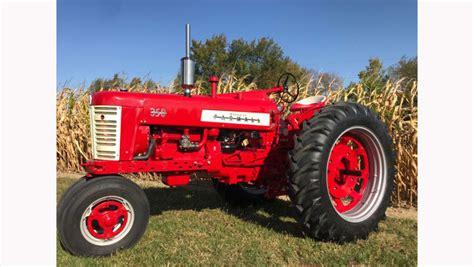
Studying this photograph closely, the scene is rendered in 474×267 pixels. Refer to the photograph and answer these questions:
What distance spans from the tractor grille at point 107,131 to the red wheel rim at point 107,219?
16.8 inches

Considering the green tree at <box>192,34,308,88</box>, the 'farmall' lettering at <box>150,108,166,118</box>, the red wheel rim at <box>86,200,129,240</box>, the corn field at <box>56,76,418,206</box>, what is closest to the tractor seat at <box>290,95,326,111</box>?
the corn field at <box>56,76,418,206</box>

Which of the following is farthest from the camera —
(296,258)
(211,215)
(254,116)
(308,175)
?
(211,215)

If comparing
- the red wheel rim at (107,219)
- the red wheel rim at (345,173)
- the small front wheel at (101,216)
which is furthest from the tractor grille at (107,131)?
the red wheel rim at (345,173)

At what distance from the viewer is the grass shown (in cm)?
318

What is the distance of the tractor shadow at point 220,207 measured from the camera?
4293mm

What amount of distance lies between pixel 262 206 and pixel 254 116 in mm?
1577

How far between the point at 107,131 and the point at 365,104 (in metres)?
3.86

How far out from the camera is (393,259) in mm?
3182

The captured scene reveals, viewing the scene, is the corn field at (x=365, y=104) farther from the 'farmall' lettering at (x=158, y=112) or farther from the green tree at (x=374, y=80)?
the 'farmall' lettering at (x=158, y=112)

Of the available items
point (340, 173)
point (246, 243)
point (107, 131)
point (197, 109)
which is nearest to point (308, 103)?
point (340, 173)

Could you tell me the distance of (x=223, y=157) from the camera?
3957 mm

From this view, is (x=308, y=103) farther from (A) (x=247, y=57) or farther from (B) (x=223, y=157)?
(A) (x=247, y=57)

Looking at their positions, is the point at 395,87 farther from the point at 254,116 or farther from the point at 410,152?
the point at 254,116

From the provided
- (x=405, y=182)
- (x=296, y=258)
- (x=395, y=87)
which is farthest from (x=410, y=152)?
(x=296, y=258)
